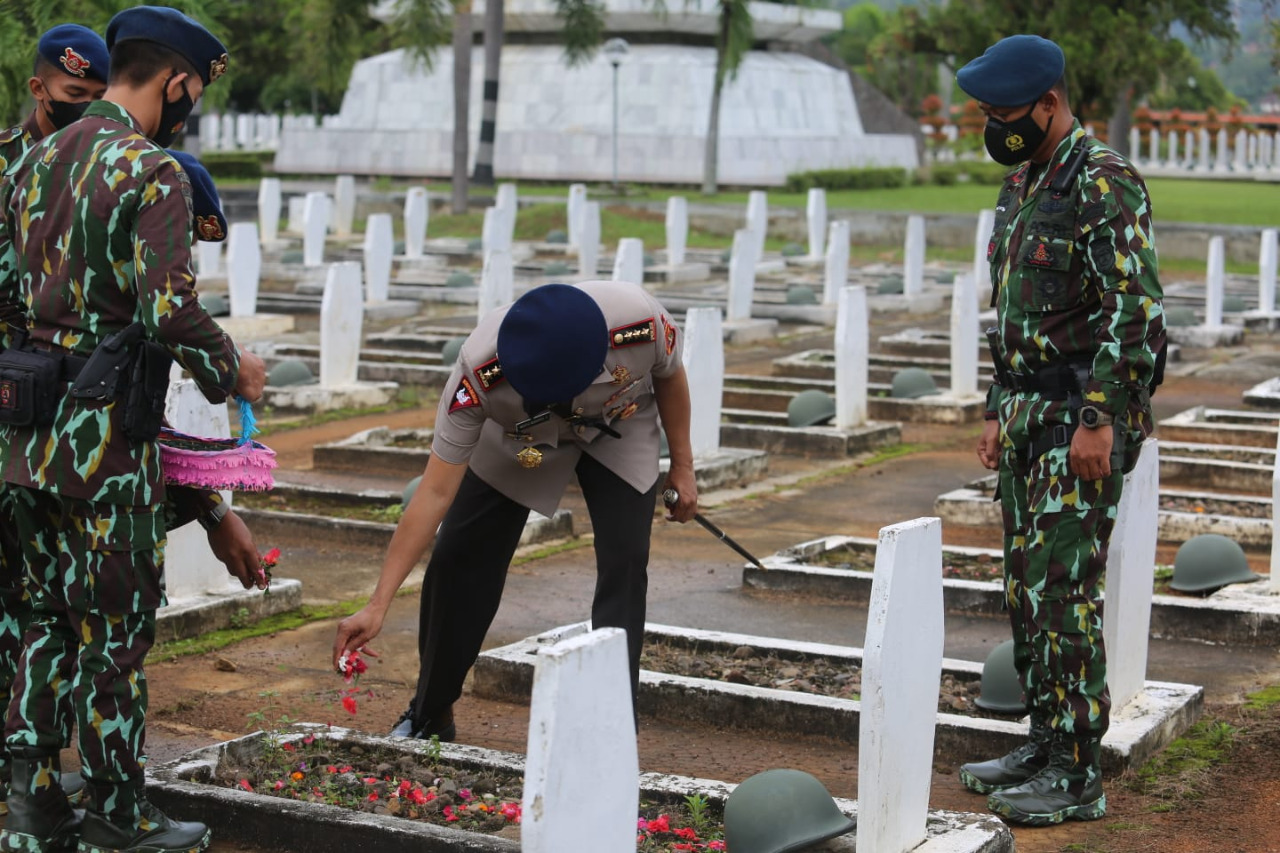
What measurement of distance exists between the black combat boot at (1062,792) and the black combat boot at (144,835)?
7.35 ft

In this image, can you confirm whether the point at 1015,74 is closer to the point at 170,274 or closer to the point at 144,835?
the point at 170,274

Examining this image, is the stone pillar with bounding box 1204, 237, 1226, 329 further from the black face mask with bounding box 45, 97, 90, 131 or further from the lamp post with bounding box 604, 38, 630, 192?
the lamp post with bounding box 604, 38, 630, 192

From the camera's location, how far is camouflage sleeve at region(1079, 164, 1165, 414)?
16.0 ft

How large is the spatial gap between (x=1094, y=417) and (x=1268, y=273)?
15.7 metres

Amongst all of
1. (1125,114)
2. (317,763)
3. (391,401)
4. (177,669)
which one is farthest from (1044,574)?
(1125,114)

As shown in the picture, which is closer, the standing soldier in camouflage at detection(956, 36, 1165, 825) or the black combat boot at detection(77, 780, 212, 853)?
the black combat boot at detection(77, 780, 212, 853)

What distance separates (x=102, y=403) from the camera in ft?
14.1

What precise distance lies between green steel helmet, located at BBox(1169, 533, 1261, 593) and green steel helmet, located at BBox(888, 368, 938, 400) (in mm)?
5718

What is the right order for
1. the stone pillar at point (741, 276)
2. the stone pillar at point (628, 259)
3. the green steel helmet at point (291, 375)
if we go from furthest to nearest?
the stone pillar at point (741, 276) < the stone pillar at point (628, 259) < the green steel helmet at point (291, 375)

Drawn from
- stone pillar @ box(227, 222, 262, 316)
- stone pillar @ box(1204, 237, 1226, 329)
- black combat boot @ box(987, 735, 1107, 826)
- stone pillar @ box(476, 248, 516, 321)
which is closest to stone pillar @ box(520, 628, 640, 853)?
black combat boot @ box(987, 735, 1107, 826)

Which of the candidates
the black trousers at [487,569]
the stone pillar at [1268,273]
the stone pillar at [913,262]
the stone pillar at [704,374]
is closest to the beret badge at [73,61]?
the black trousers at [487,569]

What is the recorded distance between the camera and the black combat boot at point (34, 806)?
4.48 meters

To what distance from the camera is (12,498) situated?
14.9 ft

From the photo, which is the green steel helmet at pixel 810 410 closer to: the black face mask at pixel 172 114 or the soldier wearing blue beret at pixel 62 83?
the soldier wearing blue beret at pixel 62 83
